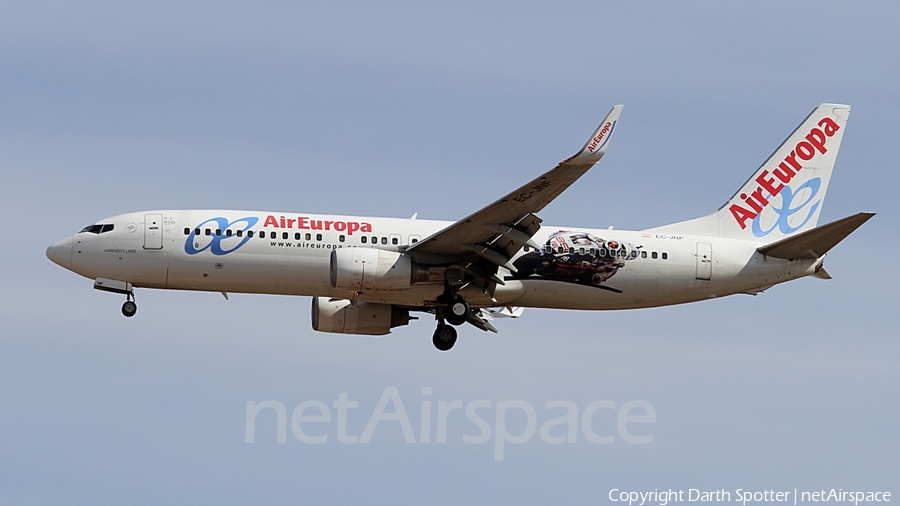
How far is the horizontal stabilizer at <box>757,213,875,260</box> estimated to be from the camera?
139 ft

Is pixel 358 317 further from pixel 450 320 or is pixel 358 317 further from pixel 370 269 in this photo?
pixel 370 269

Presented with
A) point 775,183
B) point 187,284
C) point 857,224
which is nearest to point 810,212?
point 775,183

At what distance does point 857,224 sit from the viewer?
42.1m

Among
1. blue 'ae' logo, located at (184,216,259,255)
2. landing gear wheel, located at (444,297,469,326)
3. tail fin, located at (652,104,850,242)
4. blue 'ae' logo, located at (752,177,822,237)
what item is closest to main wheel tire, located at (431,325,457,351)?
landing gear wheel, located at (444,297,469,326)

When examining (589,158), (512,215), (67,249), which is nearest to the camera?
(589,158)

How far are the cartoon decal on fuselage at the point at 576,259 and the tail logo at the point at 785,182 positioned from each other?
561 centimetres

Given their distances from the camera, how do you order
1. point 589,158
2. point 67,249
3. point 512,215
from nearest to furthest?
1. point 589,158
2. point 512,215
3. point 67,249

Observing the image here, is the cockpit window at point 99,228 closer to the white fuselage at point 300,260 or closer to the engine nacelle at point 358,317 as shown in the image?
the white fuselage at point 300,260

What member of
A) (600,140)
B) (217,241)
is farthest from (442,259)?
(600,140)

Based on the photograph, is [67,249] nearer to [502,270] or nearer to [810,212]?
[502,270]

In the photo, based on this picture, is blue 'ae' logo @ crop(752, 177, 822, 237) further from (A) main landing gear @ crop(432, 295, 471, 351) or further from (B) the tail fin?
(A) main landing gear @ crop(432, 295, 471, 351)

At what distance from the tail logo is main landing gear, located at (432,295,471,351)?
36.3ft

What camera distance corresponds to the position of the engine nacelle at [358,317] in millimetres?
47594

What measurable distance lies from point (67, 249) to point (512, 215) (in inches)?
574
